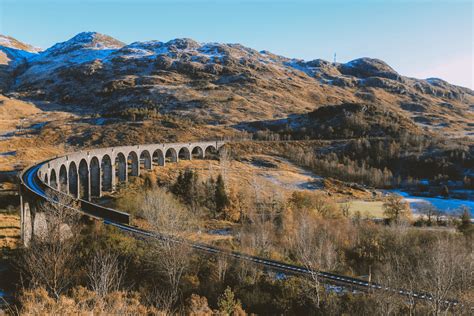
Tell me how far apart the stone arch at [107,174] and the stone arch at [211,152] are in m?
39.0

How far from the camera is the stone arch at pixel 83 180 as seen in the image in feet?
182

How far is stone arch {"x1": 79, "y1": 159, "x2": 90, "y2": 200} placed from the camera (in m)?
55.5

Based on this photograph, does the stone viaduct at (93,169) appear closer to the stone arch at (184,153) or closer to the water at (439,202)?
the stone arch at (184,153)

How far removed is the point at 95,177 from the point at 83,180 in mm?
2663

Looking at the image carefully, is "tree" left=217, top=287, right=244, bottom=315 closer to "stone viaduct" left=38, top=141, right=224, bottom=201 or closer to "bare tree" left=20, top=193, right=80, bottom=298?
"bare tree" left=20, top=193, right=80, bottom=298

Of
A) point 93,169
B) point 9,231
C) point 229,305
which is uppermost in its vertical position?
point 93,169

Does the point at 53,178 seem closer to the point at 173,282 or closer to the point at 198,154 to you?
the point at 173,282

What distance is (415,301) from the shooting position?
19641mm

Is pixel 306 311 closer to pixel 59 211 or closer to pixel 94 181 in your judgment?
pixel 59 211

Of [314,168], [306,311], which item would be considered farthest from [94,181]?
[314,168]

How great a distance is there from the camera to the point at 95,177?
194 feet

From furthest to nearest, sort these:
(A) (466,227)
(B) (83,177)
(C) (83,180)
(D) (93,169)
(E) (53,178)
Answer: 1. (D) (93,169)
2. (B) (83,177)
3. (C) (83,180)
4. (E) (53,178)
5. (A) (466,227)

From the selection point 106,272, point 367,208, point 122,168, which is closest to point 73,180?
point 122,168

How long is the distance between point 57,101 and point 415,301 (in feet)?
672
